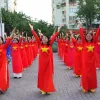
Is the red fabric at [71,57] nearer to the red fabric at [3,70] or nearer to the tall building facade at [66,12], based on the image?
the red fabric at [3,70]

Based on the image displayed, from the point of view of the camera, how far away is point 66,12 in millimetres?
99375

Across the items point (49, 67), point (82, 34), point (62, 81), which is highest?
point (82, 34)

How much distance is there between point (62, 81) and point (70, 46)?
5.72 meters

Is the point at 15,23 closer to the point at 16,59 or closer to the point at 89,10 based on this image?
the point at 89,10

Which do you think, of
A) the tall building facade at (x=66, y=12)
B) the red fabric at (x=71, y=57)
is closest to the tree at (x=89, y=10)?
the tall building facade at (x=66, y=12)

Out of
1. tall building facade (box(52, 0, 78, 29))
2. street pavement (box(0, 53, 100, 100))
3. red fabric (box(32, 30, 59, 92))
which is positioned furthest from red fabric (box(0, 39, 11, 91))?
tall building facade (box(52, 0, 78, 29))

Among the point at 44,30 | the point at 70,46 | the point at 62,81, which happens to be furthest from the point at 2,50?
Answer: the point at 44,30

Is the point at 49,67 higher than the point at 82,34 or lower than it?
lower

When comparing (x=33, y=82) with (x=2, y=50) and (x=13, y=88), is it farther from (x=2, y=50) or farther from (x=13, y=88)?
(x=2, y=50)

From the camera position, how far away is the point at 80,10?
217 feet

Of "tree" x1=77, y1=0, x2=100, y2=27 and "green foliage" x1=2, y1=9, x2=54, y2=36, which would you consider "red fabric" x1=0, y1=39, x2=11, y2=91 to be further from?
"tree" x1=77, y1=0, x2=100, y2=27

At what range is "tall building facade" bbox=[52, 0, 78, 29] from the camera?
97.2 m

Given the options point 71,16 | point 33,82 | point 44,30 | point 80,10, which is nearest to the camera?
point 33,82

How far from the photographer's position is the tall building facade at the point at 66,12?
319 feet
